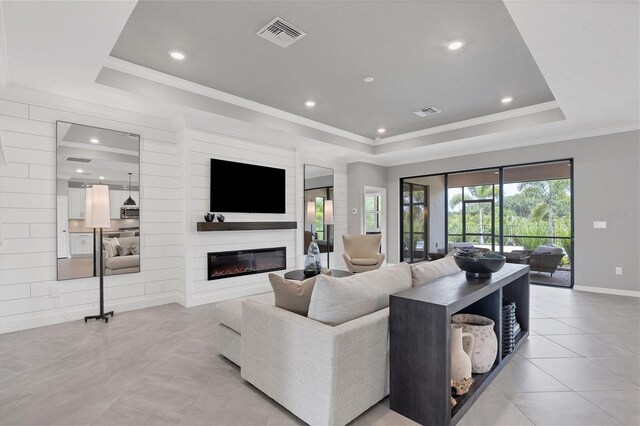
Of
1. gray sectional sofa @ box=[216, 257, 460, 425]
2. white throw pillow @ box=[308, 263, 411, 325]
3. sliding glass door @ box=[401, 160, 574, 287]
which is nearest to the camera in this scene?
gray sectional sofa @ box=[216, 257, 460, 425]

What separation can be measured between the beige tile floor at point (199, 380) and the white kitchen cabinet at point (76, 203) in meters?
1.25

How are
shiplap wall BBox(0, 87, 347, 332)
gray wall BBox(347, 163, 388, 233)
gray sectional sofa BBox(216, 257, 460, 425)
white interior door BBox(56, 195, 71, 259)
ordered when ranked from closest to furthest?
gray sectional sofa BBox(216, 257, 460, 425), shiplap wall BBox(0, 87, 347, 332), white interior door BBox(56, 195, 71, 259), gray wall BBox(347, 163, 388, 233)

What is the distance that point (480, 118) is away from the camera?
5.30 metres

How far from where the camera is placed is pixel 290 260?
5691 mm

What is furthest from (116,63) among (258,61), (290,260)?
(290,260)

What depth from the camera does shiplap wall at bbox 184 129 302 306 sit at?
440cm

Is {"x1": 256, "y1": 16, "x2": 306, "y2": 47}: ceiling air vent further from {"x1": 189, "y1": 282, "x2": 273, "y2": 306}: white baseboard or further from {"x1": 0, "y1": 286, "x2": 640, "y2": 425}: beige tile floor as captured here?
{"x1": 189, "y1": 282, "x2": 273, "y2": 306}: white baseboard

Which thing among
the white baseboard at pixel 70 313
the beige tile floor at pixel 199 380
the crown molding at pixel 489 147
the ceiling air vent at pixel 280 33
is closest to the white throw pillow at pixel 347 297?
the beige tile floor at pixel 199 380

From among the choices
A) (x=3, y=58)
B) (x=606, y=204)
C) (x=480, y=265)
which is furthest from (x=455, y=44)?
(x=3, y=58)

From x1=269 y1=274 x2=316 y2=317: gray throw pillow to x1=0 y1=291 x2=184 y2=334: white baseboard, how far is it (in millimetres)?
2899

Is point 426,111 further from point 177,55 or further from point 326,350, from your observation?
point 326,350

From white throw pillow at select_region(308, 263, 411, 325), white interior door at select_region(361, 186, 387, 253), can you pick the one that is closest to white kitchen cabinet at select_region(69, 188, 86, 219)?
white throw pillow at select_region(308, 263, 411, 325)

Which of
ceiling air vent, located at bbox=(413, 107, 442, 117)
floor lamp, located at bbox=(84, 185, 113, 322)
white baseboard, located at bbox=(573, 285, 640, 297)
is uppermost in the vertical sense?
ceiling air vent, located at bbox=(413, 107, 442, 117)

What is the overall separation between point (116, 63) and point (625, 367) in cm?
548
